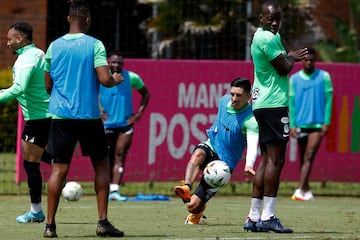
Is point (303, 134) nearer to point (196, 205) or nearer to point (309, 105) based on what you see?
point (309, 105)

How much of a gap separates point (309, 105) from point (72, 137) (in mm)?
7958

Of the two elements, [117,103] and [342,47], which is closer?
[117,103]

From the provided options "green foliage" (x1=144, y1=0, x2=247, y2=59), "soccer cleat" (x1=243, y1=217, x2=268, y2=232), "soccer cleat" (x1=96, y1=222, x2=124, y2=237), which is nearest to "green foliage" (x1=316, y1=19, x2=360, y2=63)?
"green foliage" (x1=144, y1=0, x2=247, y2=59)

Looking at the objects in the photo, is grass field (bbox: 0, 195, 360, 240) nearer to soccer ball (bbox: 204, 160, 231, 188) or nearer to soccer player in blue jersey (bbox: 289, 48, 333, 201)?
soccer ball (bbox: 204, 160, 231, 188)

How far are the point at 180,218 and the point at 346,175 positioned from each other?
6368 millimetres

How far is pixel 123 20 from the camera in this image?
28.5 m

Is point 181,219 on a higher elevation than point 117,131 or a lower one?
lower

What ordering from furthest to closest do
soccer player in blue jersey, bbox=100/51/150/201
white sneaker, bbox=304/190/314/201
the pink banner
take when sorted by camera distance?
the pink banner → white sneaker, bbox=304/190/314/201 → soccer player in blue jersey, bbox=100/51/150/201

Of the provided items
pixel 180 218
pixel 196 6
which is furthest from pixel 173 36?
pixel 180 218

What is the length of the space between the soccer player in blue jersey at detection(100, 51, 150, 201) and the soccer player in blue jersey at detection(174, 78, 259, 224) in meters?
4.73

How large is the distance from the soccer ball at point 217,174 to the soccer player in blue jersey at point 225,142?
142 millimetres

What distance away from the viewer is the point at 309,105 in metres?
17.7

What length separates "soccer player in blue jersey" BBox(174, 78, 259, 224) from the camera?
11953 millimetres

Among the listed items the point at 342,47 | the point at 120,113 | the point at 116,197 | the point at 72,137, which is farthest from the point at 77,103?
the point at 342,47
